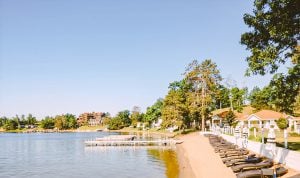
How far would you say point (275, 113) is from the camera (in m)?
72.1

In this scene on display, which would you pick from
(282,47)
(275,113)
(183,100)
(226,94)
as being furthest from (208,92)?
(282,47)

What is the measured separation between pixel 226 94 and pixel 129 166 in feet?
256

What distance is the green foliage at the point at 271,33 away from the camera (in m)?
17.7

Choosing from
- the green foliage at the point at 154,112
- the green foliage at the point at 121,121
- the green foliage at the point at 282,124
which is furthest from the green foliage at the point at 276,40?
the green foliage at the point at 121,121

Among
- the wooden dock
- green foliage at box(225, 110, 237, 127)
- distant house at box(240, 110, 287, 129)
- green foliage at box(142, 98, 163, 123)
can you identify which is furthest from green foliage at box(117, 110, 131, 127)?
distant house at box(240, 110, 287, 129)

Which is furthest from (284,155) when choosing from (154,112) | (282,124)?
(154,112)

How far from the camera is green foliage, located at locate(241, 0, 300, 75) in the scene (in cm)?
1770

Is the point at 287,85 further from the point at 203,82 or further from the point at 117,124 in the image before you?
the point at 117,124

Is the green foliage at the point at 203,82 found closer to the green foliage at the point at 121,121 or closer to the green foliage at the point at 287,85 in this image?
the green foliage at the point at 287,85

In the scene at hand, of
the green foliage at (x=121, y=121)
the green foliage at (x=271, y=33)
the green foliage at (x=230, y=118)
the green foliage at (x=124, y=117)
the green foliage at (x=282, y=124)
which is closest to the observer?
Result: the green foliage at (x=271, y=33)

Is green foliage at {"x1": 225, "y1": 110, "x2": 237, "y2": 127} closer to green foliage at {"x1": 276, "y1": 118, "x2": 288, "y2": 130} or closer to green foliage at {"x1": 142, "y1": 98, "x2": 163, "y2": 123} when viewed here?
green foliage at {"x1": 276, "y1": 118, "x2": 288, "y2": 130}

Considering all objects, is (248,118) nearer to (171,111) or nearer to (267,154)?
(171,111)

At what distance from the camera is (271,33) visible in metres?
17.8

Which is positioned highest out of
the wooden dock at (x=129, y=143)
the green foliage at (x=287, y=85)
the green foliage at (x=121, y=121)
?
the green foliage at (x=287, y=85)
